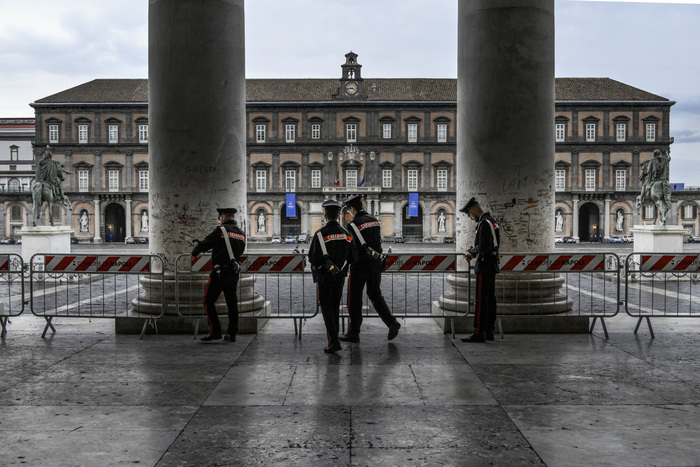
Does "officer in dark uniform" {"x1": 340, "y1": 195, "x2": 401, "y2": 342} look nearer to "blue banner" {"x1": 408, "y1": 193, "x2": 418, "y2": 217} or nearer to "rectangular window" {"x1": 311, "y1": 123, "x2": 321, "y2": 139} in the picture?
"blue banner" {"x1": 408, "y1": 193, "x2": 418, "y2": 217}

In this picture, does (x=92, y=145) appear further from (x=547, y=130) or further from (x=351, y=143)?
(x=547, y=130)

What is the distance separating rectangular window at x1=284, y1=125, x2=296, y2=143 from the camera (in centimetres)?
6675

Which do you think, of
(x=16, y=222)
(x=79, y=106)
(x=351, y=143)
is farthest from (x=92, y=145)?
(x=351, y=143)

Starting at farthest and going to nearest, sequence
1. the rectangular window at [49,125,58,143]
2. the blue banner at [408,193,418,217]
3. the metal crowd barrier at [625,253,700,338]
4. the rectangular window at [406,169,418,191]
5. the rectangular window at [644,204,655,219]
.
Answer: the rectangular window at [406,169,418,191]
the rectangular window at [49,125,58,143]
the rectangular window at [644,204,655,219]
the blue banner at [408,193,418,217]
the metal crowd barrier at [625,253,700,338]

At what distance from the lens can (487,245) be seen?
7734 mm

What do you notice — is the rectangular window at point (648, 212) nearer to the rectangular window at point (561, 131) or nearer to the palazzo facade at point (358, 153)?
the palazzo facade at point (358, 153)

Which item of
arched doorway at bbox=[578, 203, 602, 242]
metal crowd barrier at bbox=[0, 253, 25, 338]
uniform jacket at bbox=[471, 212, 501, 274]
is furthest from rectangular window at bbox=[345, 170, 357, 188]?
uniform jacket at bbox=[471, 212, 501, 274]

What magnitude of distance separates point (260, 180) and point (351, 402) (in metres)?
62.8

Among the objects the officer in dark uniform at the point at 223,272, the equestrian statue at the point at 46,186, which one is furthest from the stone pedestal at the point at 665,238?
the equestrian statue at the point at 46,186

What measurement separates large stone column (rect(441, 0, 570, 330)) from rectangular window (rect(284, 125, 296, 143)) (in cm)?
5907

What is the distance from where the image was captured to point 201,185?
8.28 meters

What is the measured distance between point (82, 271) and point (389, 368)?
4.58 metres

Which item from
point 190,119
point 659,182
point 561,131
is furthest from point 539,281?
point 561,131

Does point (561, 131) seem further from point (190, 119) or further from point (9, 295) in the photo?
point (9, 295)
